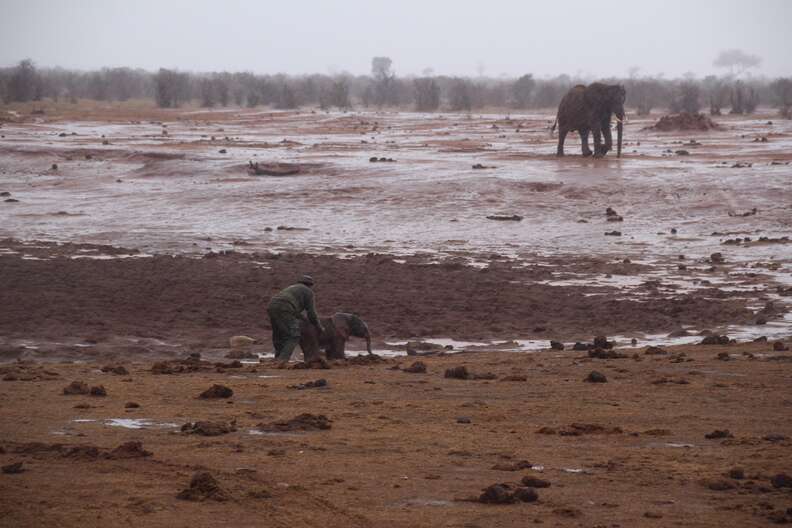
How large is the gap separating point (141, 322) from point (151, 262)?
14.0ft

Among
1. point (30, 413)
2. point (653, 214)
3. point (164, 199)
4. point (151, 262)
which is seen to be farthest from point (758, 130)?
point (30, 413)

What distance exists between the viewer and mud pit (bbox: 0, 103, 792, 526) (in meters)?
7.27

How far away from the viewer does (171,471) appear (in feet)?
24.8

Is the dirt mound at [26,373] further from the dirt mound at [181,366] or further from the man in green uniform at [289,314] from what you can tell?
the man in green uniform at [289,314]

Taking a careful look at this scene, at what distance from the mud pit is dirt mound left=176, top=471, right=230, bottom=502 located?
0.10 metres

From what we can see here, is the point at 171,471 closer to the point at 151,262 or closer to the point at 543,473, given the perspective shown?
the point at 543,473

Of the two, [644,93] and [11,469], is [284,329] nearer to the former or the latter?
[11,469]

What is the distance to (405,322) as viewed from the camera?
16.0 m

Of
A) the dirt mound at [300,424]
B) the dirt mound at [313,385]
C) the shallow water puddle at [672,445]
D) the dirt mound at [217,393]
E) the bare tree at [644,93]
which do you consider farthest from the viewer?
the bare tree at [644,93]

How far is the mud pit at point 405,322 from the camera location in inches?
286

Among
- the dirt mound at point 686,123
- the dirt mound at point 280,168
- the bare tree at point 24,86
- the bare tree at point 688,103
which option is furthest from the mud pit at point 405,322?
the bare tree at point 24,86

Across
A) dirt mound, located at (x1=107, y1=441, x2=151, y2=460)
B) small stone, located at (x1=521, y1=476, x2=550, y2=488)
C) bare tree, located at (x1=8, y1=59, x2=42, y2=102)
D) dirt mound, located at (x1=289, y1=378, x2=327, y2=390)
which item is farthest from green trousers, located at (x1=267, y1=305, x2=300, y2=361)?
bare tree, located at (x1=8, y1=59, x2=42, y2=102)

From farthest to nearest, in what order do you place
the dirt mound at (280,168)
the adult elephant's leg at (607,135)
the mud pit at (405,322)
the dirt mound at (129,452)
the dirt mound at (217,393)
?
the adult elephant's leg at (607,135), the dirt mound at (280,168), the dirt mound at (217,393), the dirt mound at (129,452), the mud pit at (405,322)

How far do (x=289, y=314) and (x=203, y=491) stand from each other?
642 centimetres
